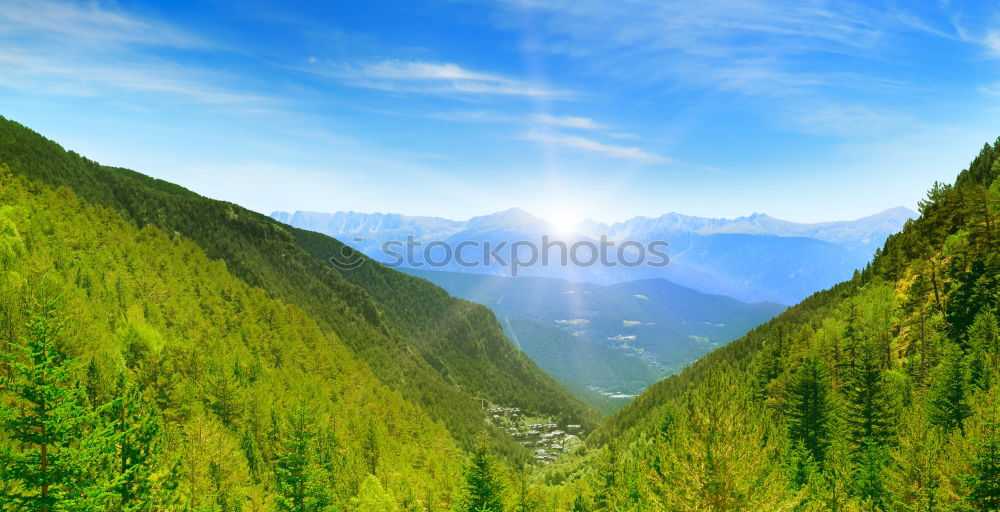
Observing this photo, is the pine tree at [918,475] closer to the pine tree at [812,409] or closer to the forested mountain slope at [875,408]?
the forested mountain slope at [875,408]

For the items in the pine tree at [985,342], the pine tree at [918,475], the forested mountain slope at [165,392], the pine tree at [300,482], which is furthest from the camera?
the pine tree at [985,342]

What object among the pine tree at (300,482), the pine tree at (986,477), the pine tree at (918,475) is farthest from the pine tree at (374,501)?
the pine tree at (986,477)

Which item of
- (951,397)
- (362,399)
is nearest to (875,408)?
(951,397)

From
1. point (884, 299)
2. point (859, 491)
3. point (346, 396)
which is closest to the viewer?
point (859, 491)

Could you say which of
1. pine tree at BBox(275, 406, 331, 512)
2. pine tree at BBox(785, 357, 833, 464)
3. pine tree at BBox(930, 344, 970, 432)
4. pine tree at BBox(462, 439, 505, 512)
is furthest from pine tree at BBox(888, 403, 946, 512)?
pine tree at BBox(275, 406, 331, 512)

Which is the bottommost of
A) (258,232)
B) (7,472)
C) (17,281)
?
(7,472)

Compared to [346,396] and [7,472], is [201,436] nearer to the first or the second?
[7,472]

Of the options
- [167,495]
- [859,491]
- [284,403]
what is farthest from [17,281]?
[859,491]
